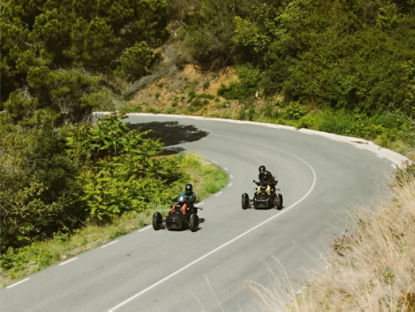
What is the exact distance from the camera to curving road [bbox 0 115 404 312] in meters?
10.5

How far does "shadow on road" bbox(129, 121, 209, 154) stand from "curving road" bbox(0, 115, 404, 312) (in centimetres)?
1029

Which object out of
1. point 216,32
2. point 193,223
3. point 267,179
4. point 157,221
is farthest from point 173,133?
point 193,223

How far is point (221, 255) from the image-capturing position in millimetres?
12992

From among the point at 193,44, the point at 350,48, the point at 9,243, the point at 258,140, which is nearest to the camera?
the point at 9,243

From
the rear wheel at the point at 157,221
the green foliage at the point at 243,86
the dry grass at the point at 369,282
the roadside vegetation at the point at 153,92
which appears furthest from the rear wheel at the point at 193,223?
the green foliage at the point at 243,86

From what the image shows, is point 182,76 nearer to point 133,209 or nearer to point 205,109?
point 205,109

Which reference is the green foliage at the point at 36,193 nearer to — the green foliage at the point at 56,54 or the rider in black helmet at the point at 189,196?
the rider in black helmet at the point at 189,196

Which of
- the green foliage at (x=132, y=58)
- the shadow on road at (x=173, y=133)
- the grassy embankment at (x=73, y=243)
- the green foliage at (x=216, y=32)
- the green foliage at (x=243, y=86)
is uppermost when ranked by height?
the green foliage at (x=216, y=32)

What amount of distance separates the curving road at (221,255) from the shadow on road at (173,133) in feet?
33.8

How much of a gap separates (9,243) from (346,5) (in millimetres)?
34461

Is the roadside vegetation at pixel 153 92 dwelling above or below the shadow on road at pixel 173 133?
above

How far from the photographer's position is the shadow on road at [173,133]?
33.9 metres

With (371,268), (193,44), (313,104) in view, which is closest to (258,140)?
(313,104)

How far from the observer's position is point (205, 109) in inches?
1748
